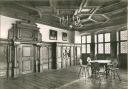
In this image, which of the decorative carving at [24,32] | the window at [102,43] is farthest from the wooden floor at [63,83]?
the window at [102,43]

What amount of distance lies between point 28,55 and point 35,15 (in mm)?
2331

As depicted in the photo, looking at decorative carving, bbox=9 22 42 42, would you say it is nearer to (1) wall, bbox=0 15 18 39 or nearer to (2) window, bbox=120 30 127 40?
(1) wall, bbox=0 15 18 39

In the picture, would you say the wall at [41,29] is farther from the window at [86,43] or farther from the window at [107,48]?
the window at [107,48]

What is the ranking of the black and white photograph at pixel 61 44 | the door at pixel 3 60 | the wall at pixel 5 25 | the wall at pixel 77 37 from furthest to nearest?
the wall at pixel 77 37, the wall at pixel 5 25, the door at pixel 3 60, the black and white photograph at pixel 61 44

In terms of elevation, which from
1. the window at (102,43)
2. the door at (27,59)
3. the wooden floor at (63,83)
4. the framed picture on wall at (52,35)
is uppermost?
the framed picture on wall at (52,35)

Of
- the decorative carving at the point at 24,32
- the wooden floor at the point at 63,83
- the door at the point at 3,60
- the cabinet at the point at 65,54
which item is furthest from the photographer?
the cabinet at the point at 65,54

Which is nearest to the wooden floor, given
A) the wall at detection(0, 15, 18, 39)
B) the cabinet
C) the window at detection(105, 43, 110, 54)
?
the wall at detection(0, 15, 18, 39)

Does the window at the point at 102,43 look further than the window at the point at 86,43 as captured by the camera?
No

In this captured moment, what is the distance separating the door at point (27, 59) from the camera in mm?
6849

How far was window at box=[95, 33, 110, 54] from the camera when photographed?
9.46m

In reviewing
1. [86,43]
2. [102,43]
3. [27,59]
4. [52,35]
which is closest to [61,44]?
[52,35]

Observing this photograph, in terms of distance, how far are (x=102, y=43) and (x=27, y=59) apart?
19.4ft

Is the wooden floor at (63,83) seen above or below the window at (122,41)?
below

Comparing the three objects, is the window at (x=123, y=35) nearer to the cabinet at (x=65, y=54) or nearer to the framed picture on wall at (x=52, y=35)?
the cabinet at (x=65, y=54)
